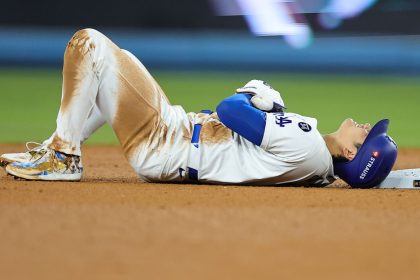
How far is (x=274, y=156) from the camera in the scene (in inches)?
208

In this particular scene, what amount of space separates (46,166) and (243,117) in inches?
50.6

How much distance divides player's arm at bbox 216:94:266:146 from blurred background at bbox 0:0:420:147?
982 cm

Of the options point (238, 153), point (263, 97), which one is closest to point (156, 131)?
point (238, 153)

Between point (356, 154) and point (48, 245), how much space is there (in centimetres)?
229

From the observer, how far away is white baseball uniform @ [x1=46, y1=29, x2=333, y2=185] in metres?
5.22

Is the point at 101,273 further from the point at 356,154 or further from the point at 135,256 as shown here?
the point at 356,154

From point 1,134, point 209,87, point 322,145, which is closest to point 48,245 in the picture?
point 322,145

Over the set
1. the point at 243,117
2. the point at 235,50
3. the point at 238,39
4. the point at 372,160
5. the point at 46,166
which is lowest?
the point at 235,50

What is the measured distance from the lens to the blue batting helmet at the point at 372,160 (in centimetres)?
529

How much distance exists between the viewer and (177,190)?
532 cm

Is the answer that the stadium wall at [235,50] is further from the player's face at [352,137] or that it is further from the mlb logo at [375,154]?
the mlb logo at [375,154]

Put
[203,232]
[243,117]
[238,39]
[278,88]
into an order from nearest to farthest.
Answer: [203,232] → [243,117] → [278,88] → [238,39]

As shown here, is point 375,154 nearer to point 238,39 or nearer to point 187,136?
point 187,136

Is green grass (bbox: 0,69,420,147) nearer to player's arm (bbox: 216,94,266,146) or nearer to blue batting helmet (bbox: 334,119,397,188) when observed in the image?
blue batting helmet (bbox: 334,119,397,188)
